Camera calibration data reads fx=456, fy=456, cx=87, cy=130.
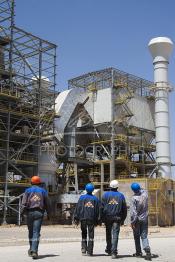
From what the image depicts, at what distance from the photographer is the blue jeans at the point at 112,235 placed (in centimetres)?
1068

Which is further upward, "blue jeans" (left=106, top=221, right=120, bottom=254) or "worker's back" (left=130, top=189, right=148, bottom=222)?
"worker's back" (left=130, top=189, right=148, bottom=222)

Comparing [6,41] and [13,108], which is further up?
[6,41]

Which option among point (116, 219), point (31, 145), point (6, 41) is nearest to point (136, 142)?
point (31, 145)

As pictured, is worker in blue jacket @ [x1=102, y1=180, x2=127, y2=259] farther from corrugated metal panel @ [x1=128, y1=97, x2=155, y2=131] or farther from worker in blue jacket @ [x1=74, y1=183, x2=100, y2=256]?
corrugated metal panel @ [x1=128, y1=97, x2=155, y2=131]

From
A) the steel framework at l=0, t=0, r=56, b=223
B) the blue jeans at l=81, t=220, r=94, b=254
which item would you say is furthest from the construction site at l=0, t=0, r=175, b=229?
the blue jeans at l=81, t=220, r=94, b=254

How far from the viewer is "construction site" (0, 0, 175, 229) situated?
45406 mm

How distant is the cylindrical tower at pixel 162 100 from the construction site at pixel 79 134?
0.11 m

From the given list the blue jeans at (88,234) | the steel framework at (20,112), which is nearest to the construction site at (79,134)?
the steel framework at (20,112)

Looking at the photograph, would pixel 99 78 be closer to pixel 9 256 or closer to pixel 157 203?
pixel 157 203

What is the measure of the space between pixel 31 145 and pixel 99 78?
13.3 meters

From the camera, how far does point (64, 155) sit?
167 ft

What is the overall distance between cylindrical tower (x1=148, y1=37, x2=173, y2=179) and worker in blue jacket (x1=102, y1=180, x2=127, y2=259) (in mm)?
41151

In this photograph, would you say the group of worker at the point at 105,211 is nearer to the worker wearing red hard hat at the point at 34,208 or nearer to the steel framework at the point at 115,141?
the worker wearing red hard hat at the point at 34,208

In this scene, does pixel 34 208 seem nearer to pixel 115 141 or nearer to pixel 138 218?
pixel 138 218
